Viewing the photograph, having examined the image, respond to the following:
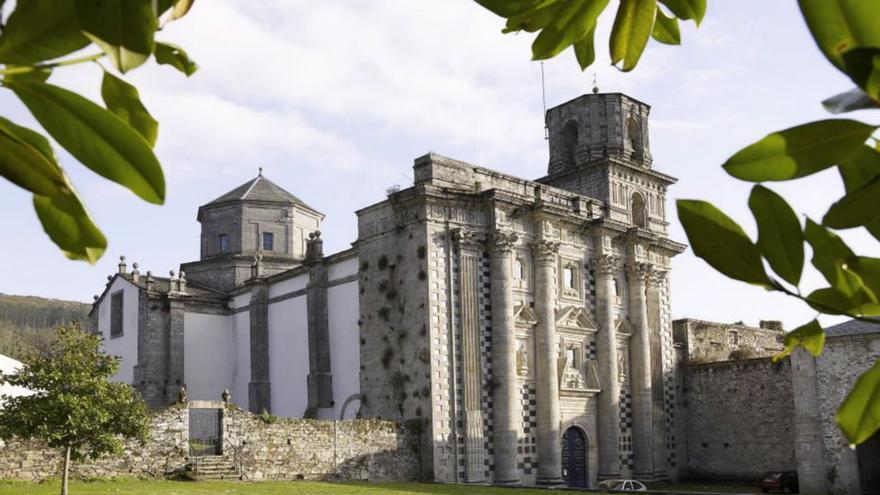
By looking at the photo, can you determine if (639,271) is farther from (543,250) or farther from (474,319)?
(474,319)

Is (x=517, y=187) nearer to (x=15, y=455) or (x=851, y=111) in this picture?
(x=15, y=455)

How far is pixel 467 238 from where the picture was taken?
1067 inches

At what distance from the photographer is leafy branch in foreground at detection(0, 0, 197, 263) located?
721 millimetres

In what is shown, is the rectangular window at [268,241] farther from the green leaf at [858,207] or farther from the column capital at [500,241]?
the green leaf at [858,207]

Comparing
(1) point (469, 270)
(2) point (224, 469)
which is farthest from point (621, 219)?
(2) point (224, 469)

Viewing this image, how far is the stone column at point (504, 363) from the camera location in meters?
26.4

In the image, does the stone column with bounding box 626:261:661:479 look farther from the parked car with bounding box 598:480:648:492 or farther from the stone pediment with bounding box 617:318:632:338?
the parked car with bounding box 598:480:648:492

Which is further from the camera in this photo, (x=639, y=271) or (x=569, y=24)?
(x=639, y=271)

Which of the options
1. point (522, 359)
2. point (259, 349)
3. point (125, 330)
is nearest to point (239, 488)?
point (522, 359)

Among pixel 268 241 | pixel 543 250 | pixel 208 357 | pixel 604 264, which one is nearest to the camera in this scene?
pixel 543 250

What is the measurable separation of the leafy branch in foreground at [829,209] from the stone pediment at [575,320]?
28573 millimetres

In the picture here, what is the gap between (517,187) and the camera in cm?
2955

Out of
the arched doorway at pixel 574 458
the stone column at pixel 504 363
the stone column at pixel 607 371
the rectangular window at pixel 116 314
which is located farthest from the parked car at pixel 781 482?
the rectangular window at pixel 116 314

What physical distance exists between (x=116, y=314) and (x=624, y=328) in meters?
19.1
